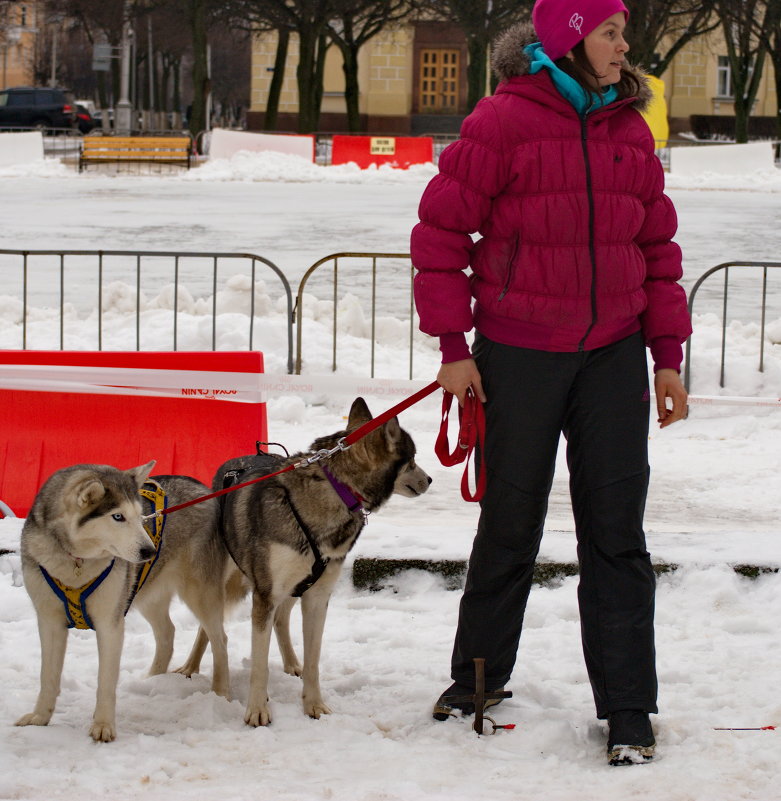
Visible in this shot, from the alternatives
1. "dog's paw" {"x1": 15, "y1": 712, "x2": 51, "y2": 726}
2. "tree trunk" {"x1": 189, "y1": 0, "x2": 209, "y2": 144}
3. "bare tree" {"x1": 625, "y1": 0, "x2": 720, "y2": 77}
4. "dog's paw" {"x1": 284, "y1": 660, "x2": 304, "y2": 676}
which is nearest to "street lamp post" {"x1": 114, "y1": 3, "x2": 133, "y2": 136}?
"tree trunk" {"x1": 189, "y1": 0, "x2": 209, "y2": 144}

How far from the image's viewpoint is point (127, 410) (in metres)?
6.47

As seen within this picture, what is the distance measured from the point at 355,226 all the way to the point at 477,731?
15360 millimetres

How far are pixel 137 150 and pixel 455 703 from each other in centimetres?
2973

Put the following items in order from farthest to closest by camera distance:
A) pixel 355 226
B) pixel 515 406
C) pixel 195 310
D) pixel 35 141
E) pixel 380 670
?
1. pixel 35 141
2. pixel 355 226
3. pixel 195 310
4. pixel 380 670
5. pixel 515 406

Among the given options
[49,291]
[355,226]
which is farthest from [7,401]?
[355,226]

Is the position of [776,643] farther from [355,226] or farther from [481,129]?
[355,226]

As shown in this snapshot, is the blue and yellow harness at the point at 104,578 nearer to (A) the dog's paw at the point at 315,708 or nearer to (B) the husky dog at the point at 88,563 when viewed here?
(B) the husky dog at the point at 88,563

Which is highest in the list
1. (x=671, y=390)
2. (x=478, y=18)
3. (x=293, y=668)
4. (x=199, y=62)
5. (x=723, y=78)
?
(x=723, y=78)

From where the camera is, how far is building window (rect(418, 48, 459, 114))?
54812 mm

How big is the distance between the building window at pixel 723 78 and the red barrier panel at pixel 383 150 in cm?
2907

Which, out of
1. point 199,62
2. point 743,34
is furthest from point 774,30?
point 199,62

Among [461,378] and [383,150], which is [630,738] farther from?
[383,150]

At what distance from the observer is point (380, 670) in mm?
4320

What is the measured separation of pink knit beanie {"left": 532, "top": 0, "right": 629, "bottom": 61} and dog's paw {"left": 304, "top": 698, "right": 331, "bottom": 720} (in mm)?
2136
